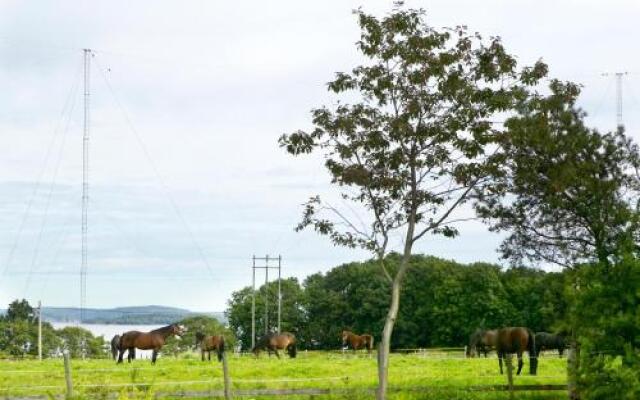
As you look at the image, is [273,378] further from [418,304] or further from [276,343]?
[418,304]

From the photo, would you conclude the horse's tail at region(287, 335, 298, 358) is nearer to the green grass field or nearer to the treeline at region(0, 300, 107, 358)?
the green grass field

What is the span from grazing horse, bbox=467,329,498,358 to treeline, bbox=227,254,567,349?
2291cm

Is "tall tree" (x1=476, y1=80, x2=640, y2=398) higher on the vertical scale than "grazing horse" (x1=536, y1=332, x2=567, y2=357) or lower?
higher

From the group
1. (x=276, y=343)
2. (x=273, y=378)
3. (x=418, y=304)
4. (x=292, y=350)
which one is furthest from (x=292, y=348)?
(x=418, y=304)

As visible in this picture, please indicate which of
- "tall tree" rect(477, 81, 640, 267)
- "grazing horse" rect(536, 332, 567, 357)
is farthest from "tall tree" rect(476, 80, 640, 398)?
"grazing horse" rect(536, 332, 567, 357)

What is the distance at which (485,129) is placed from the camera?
2862 centimetres

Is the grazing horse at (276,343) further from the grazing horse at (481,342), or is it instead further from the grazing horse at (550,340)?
the grazing horse at (550,340)

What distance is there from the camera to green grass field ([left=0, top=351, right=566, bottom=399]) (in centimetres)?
2942

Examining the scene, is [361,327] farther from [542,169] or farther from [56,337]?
[542,169]

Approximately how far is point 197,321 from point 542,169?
309 ft

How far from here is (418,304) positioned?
9475cm

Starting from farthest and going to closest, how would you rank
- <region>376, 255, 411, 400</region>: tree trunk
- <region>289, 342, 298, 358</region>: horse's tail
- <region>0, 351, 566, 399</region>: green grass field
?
<region>289, 342, 298, 358</region>: horse's tail → <region>0, 351, 566, 399</region>: green grass field → <region>376, 255, 411, 400</region>: tree trunk

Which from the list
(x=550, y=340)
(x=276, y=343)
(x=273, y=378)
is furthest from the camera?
(x=276, y=343)

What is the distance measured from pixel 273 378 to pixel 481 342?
23.1 metres
